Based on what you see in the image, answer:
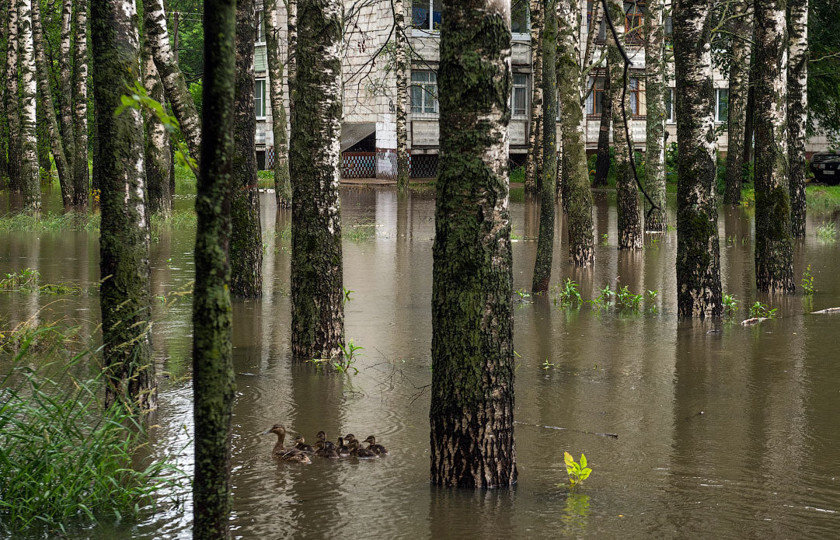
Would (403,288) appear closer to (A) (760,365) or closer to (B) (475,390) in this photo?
(A) (760,365)

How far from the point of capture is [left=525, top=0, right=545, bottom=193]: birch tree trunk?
93.4 ft

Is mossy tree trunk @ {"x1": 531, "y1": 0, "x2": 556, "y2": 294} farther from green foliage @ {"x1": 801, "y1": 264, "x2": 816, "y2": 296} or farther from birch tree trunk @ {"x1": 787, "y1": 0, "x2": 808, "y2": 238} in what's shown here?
birch tree trunk @ {"x1": 787, "y1": 0, "x2": 808, "y2": 238}

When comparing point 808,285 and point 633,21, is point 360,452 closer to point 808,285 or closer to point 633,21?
point 808,285

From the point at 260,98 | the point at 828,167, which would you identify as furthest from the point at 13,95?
the point at 828,167

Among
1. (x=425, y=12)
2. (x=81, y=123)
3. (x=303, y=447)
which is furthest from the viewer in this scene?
(x=425, y=12)

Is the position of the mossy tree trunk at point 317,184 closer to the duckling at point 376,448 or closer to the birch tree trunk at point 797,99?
the duckling at point 376,448

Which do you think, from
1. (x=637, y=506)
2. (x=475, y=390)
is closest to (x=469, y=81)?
(x=475, y=390)

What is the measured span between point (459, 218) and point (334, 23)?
161 inches

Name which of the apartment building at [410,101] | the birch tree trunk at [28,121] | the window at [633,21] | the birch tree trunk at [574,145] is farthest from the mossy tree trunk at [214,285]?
the apartment building at [410,101]

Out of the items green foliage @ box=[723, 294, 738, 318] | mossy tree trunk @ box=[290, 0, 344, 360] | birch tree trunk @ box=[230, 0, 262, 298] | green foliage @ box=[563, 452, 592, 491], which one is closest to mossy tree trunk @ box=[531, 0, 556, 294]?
green foliage @ box=[723, 294, 738, 318]

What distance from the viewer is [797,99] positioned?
16.8m

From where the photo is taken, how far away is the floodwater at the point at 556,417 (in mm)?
5191

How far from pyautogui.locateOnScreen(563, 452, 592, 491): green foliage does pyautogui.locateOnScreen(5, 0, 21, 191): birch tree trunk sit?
74.9ft

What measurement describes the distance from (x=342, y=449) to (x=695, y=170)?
257 inches
